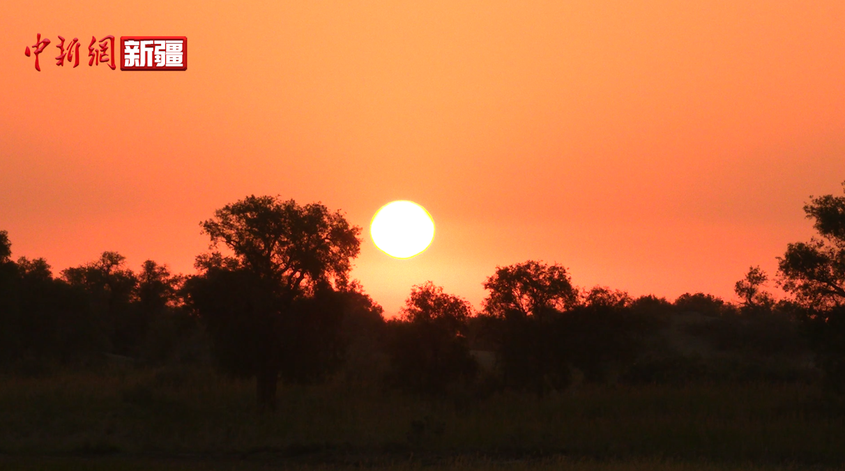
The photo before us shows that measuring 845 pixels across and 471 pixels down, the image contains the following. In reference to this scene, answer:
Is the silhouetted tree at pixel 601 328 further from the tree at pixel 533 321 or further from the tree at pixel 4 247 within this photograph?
the tree at pixel 4 247

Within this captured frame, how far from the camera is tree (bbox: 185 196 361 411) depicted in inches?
1240

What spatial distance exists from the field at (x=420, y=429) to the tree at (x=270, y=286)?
2.37m

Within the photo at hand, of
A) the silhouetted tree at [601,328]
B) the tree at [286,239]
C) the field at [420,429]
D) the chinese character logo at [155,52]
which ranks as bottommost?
the field at [420,429]

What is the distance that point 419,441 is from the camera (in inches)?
1064

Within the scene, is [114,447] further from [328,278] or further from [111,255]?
[111,255]

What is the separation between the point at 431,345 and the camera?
37.8m

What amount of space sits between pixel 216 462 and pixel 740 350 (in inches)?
1968

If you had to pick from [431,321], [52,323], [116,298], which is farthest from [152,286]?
[431,321]

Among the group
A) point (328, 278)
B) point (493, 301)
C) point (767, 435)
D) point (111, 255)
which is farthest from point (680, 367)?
point (111, 255)

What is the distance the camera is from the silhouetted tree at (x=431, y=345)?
37.3 m

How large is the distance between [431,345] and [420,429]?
10.6m

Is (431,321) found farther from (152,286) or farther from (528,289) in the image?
(152,286)

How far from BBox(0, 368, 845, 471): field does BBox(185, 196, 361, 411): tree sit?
93.4 inches


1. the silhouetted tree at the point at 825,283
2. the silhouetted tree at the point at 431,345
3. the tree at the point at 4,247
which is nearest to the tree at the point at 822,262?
the silhouetted tree at the point at 825,283
